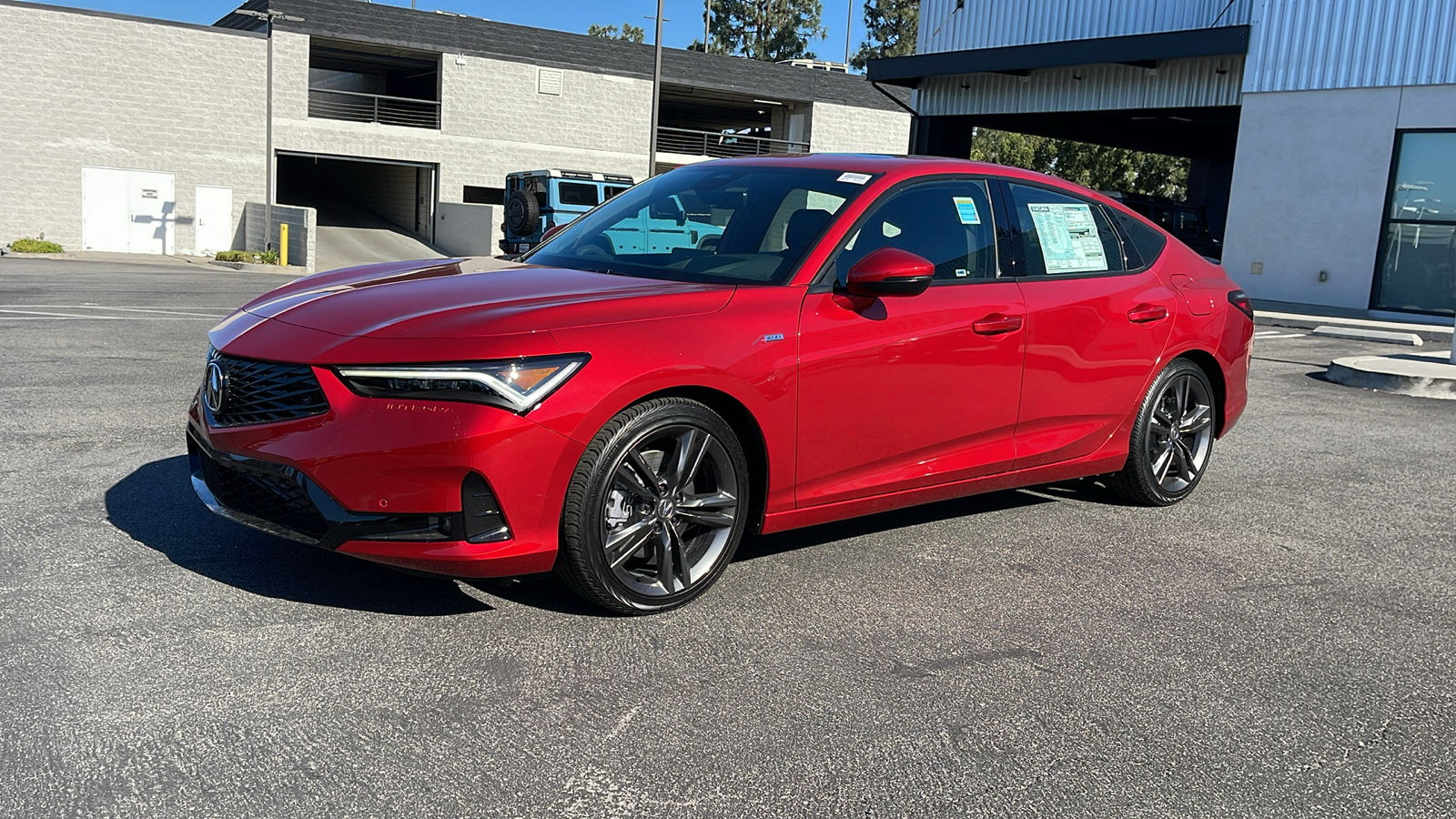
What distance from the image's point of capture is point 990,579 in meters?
4.69

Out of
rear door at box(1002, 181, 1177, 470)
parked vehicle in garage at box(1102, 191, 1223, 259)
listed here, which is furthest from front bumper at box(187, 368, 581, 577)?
parked vehicle in garage at box(1102, 191, 1223, 259)

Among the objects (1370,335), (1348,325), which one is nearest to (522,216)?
(1348,325)

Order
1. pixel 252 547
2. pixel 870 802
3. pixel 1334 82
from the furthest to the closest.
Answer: pixel 1334 82, pixel 252 547, pixel 870 802

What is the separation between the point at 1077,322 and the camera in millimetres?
5328

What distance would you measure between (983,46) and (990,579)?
25.8 m

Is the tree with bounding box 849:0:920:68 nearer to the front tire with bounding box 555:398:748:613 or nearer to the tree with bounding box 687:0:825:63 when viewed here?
the tree with bounding box 687:0:825:63

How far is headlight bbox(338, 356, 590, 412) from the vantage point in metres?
3.58

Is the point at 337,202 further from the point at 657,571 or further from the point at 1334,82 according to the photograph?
the point at 657,571

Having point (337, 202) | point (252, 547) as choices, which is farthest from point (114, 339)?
point (337, 202)

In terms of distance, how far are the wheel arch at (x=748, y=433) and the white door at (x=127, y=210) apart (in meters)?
34.5

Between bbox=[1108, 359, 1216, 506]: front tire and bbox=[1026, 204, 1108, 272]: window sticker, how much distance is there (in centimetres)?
73

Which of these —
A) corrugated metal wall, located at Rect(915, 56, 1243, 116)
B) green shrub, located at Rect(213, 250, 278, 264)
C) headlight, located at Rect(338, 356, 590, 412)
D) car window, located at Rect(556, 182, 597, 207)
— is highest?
corrugated metal wall, located at Rect(915, 56, 1243, 116)

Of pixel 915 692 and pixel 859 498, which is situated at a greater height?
pixel 859 498

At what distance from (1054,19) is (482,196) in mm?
20738
